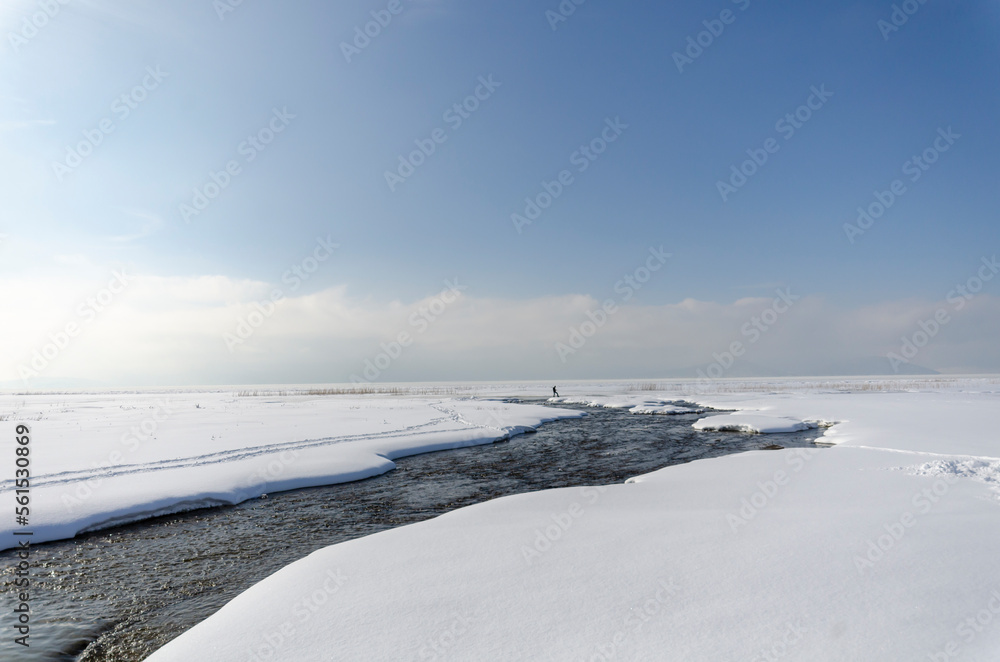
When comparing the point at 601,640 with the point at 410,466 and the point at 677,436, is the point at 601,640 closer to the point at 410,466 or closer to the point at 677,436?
the point at 410,466

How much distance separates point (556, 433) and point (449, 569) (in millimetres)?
20126

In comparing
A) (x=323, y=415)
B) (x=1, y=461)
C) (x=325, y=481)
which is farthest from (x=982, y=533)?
(x=323, y=415)

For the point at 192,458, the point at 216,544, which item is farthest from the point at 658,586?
the point at 192,458

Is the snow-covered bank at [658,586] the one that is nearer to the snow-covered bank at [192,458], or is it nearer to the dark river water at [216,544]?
the dark river water at [216,544]

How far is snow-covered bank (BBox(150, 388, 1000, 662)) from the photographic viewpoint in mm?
4215

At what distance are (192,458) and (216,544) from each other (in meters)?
7.51

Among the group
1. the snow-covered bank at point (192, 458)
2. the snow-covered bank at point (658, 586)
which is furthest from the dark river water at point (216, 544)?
the snow-covered bank at point (658, 586)

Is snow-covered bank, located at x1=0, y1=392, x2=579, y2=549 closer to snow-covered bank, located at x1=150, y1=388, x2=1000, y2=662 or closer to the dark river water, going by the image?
the dark river water

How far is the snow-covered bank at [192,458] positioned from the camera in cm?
1052

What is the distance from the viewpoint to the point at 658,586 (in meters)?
5.22

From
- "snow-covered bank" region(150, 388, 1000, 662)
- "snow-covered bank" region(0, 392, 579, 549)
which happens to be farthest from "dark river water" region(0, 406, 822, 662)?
"snow-covered bank" region(150, 388, 1000, 662)

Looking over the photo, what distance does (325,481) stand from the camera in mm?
14055

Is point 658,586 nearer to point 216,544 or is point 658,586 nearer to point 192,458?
point 216,544

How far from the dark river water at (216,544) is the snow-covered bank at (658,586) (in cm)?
140
